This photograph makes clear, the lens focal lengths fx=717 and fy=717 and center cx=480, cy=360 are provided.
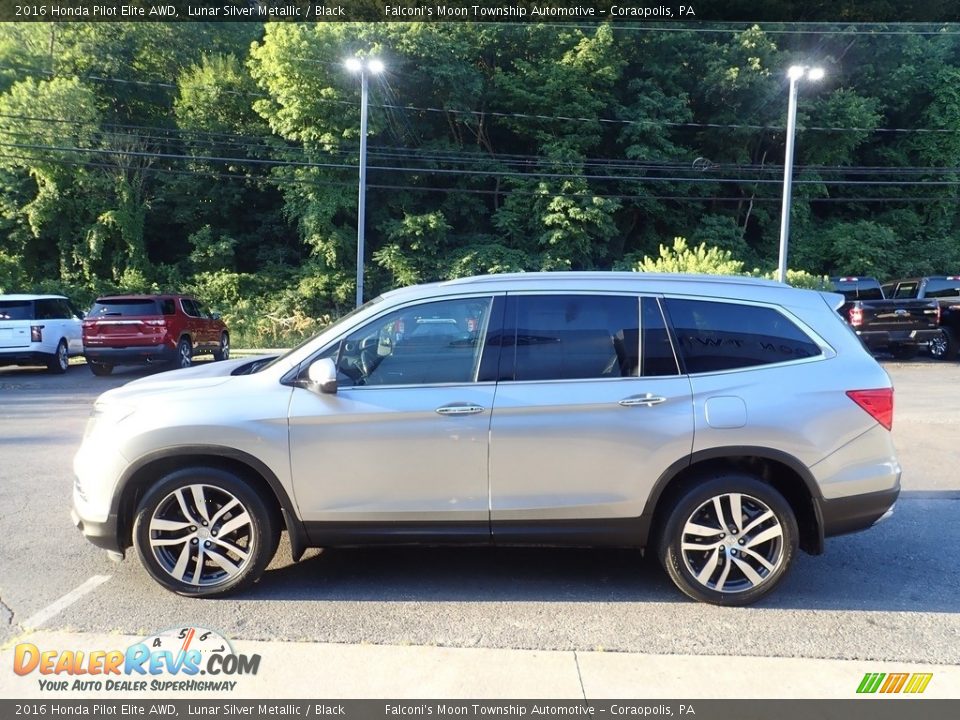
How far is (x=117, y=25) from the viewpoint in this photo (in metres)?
33.8

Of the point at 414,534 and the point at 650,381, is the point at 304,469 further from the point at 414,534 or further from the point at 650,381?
the point at 650,381

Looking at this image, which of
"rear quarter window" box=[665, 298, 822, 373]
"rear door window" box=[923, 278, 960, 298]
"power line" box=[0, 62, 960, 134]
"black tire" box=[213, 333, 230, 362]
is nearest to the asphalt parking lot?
"rear quarter window" box=[665, 298, 822, 373]

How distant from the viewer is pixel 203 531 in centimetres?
402

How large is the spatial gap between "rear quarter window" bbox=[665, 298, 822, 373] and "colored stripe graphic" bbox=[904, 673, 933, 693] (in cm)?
167

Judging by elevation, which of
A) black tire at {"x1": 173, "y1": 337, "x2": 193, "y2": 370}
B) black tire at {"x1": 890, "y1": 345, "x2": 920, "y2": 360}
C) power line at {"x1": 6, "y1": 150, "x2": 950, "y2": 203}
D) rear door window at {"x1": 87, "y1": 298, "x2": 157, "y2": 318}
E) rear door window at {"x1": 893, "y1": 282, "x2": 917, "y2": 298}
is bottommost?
black tire at {"x1": 173, "y1": 337, "x2": 193, "y2": 370}

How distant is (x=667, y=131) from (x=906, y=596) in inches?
1236

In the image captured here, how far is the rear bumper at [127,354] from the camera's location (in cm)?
1509

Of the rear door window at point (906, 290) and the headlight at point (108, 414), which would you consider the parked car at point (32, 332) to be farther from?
the rear door window at point (906, 290)

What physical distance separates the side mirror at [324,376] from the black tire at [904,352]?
57.0 feet

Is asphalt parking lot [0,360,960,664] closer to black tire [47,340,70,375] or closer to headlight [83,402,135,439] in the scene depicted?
headlight [83,402,135,439]

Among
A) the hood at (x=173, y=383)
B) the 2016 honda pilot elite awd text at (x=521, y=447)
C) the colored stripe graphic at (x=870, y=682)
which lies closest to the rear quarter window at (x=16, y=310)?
the hood at (x=173, y=383)

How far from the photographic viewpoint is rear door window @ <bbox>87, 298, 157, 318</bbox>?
1519 cm

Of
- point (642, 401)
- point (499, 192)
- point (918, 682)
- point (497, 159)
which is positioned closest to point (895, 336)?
point (642, 401)

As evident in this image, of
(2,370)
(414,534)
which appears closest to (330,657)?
(414,534)
